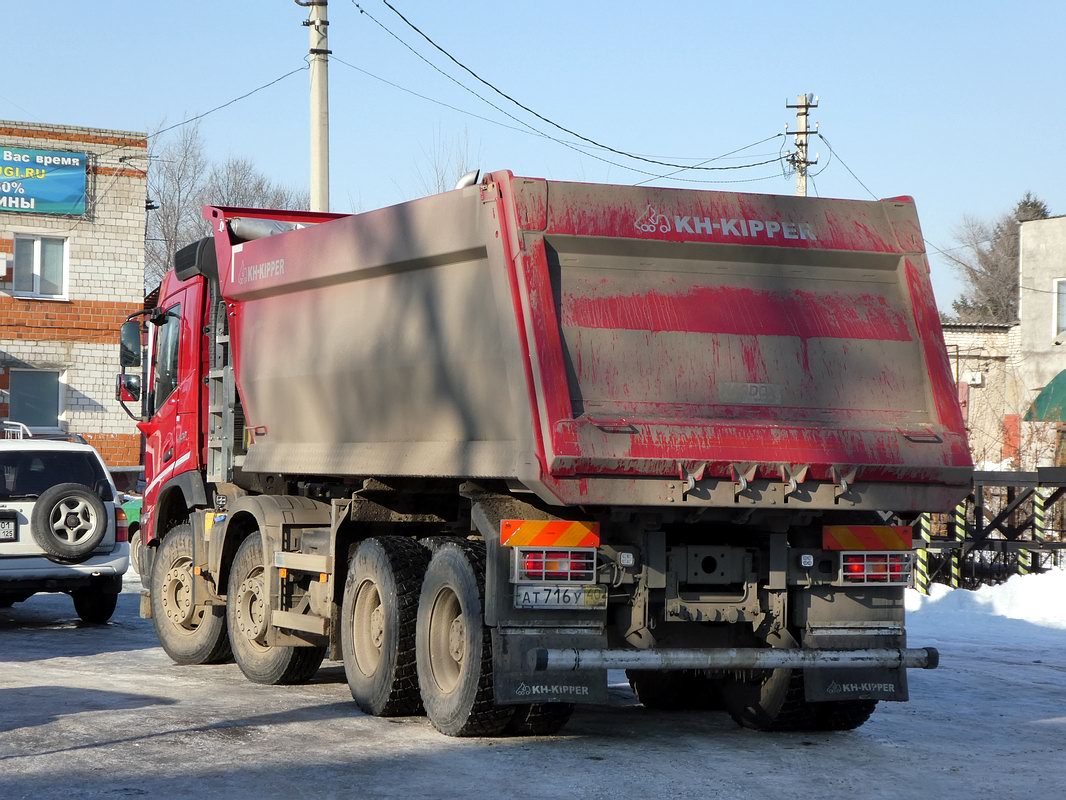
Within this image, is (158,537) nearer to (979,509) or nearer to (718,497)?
(718,497)

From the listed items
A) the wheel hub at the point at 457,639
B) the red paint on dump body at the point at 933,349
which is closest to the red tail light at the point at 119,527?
the wheel hub at the point at 457,639

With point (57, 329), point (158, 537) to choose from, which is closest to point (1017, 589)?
point (158, 537)

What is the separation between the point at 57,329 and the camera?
36.3 meters

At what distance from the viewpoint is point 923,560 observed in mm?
22828

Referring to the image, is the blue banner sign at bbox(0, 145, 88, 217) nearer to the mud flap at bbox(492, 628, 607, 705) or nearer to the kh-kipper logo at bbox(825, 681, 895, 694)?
the mud flap at bbox(492, 628, 607, 705)

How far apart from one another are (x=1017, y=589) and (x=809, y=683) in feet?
31.7

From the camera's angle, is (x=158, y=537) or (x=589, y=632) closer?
(x=589, y=632)

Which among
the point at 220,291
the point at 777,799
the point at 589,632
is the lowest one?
the point at 777,799

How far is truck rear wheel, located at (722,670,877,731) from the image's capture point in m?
9.16

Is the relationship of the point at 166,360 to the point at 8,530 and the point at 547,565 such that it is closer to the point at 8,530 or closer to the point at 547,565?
the point at 8,530

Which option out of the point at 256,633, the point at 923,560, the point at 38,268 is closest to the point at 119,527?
the point at 256,633

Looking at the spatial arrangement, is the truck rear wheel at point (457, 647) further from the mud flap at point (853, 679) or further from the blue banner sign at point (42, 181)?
the blue banner sign at point (42, 181)

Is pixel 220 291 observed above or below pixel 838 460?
above

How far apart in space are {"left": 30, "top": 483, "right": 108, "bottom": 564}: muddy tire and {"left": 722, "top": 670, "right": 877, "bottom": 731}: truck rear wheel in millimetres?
7850
